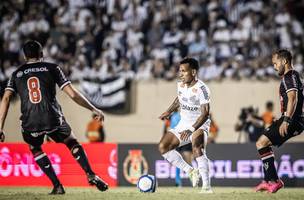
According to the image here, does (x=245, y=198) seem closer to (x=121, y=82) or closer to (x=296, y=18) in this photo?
(x=121, y=82)

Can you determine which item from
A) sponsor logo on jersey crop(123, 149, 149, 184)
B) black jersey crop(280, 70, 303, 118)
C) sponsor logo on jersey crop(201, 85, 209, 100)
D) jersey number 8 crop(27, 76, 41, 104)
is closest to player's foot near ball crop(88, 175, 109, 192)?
jersey number 8 crop(27, 76, 41, 104)

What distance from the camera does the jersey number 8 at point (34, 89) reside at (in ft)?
38.7

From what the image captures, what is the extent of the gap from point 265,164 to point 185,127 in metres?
1.49

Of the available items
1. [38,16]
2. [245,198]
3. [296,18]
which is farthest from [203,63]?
[245,198]

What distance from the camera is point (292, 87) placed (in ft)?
39.6

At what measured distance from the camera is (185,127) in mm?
12602

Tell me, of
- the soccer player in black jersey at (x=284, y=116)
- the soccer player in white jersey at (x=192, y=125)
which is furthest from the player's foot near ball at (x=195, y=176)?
the soccer player in black jersey at (x=284, y=116)

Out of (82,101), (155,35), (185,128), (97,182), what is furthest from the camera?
(155,35)

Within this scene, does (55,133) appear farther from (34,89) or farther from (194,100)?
(194,100)

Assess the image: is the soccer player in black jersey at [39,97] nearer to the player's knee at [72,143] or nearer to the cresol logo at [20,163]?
the player's knee at [72,143]

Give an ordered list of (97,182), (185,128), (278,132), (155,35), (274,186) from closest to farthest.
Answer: (97,182) → (278,132) → (274,186) → (185,128) → (155,35)

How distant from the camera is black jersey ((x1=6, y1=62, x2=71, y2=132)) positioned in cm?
1179

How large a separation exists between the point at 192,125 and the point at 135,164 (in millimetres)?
6333

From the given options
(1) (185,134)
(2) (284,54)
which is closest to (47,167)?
(1) (185,134)
